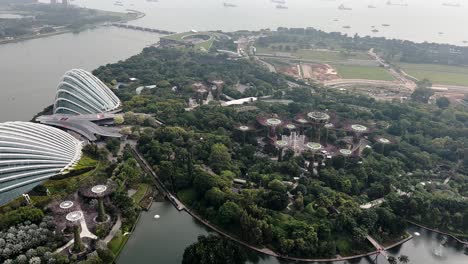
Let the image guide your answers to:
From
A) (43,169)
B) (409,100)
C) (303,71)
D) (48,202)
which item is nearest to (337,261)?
(48,202)

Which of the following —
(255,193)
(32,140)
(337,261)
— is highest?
(32,140)

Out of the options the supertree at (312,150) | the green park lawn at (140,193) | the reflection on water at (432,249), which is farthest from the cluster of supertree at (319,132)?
the green park lawn at (140,193)

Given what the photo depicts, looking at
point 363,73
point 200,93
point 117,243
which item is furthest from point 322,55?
point 117,243

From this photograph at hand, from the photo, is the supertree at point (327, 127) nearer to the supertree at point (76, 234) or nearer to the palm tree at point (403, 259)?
the palm tree at point (403, 259)

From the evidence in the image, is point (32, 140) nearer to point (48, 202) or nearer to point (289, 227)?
point (48, 202)

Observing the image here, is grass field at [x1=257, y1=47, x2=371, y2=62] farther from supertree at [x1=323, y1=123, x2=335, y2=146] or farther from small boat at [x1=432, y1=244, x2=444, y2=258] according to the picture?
small boat at [x1=432, y1=244, x2=444, y2=258]

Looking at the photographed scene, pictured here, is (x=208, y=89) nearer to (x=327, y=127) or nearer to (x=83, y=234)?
(x=327, y=127)
